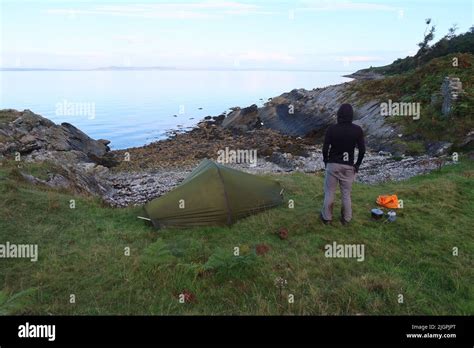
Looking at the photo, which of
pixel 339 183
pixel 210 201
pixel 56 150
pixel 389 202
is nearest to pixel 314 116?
pixel 56 150

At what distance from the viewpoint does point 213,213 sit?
1082 centimetres

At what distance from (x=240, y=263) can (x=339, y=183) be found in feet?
12.4

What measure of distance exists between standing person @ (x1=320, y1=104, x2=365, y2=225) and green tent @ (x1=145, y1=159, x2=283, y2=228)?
98.5 inches

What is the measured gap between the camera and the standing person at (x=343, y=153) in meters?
9.17

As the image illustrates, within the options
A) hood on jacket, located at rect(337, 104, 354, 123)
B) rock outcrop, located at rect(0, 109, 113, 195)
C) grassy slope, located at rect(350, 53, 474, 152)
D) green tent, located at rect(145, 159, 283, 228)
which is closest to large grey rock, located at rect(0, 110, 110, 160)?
rock outcrop, located at rect(0, 109, 113, 195)

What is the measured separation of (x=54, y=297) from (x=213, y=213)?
4963mm

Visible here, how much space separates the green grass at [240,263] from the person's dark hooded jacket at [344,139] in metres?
1.86

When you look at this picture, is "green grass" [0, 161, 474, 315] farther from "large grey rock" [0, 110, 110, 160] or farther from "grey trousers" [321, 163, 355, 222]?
"large grey rock" [0, 110, 110, 160]

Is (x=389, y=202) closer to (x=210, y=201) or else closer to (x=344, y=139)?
(x=344, y=139)

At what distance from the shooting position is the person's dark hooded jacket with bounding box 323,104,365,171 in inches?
360

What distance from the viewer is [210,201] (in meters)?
10.9

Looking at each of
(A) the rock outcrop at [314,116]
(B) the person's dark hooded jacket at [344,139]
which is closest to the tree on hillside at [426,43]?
(A) the rock outcrop at [314,116]

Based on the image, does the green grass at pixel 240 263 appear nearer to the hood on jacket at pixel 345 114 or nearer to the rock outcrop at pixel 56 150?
the hood on jacket at pixel 345 114
